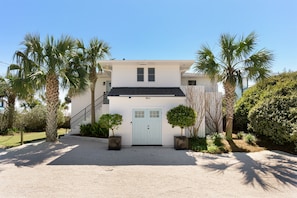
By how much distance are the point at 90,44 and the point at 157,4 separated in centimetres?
774

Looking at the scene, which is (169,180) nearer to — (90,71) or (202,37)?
(202,37)

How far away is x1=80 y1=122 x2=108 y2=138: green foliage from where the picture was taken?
17.2 meters

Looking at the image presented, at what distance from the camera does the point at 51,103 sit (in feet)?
48.3

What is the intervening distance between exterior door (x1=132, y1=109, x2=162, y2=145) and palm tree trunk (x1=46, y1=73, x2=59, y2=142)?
21.0 feet

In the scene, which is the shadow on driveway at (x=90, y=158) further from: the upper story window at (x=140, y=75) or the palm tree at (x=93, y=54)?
the palm tree at (x=93, y=54)

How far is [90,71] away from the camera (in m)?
17.9

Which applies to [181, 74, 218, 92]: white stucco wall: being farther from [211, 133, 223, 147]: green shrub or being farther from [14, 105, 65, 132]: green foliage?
[14, 105, 65, 132]: green foliage

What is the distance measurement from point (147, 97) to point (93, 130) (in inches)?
281

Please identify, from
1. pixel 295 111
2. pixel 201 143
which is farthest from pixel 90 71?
pixel 295 111

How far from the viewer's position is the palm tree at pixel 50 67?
13633 millimetres

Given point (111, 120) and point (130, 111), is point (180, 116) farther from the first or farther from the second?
point (111, 120)

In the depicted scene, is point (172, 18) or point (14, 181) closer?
point (14, 181)

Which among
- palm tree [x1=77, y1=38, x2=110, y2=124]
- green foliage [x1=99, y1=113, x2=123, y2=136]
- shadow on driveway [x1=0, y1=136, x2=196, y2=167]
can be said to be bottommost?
shadow on driveway [x1=0, y1=136, x2=196, y2=167]

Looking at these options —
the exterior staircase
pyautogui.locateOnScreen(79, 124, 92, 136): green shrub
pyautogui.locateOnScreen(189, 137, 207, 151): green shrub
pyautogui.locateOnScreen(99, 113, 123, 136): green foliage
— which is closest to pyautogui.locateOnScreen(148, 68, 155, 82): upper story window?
pyautogui.locateOnScreen(99, 113, 123, 136): green foliage
